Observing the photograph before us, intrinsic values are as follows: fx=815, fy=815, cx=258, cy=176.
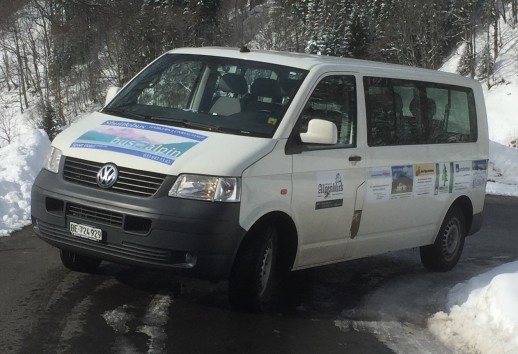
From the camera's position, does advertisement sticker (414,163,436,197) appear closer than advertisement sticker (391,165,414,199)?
No

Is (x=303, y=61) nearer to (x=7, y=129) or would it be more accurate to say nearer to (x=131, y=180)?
(x=131, y=180)

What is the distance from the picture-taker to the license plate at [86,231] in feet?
19.4

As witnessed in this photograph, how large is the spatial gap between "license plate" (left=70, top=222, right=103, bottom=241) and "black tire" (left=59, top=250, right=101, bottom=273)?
94 centimetres

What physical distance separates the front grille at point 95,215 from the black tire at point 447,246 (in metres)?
4.04

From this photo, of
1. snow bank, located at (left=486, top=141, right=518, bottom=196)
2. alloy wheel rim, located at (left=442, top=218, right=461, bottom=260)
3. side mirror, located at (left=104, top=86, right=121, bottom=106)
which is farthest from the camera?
snow bank, located at (left=486, top=141, right=518, bottom=196)

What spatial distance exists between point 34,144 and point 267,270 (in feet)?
25.0

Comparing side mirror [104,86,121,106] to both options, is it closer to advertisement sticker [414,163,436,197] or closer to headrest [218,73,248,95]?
headrest [218,73,248,95]

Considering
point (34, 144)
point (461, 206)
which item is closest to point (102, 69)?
point (34, 144)

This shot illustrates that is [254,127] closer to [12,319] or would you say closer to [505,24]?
[12,319]

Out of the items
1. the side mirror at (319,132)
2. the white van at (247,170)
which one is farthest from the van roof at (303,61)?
the side mirror at (319,132)

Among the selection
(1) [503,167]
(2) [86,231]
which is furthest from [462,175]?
(1) [503,167]

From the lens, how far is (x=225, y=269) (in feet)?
19.2

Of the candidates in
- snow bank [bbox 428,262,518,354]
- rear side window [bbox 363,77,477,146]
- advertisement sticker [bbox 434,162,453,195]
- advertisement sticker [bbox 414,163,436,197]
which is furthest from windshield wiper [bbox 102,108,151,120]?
advertisement sticker [bbox 434,162,453,195]

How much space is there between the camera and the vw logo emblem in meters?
5.87
